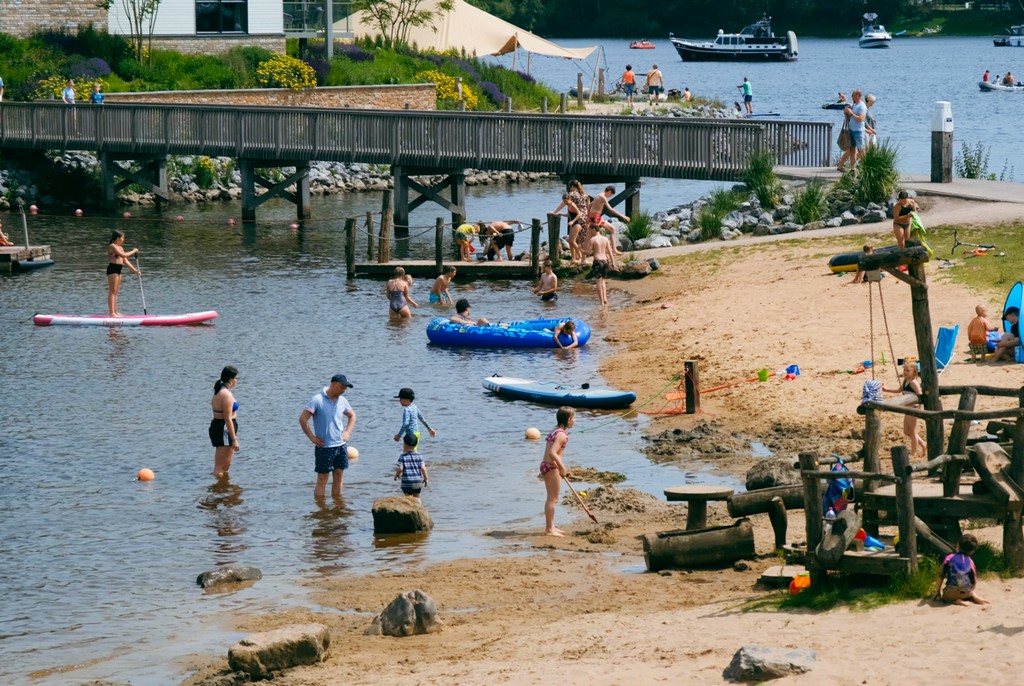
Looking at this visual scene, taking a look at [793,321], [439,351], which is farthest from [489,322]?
[793,321]

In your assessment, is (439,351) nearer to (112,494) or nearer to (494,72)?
(112,494)

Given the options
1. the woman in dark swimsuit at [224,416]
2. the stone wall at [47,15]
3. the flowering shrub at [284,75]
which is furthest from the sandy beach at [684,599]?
the stone wall at [47,15]

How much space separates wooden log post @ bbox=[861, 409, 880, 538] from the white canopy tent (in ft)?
171

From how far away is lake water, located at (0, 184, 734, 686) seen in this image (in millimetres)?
13688

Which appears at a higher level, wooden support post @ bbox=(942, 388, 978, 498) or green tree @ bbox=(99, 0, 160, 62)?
green tree @ bbox=(99, 0, 160, 62)

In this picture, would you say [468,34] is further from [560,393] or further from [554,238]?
[560,393]

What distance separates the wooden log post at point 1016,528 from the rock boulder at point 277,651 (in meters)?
5.76

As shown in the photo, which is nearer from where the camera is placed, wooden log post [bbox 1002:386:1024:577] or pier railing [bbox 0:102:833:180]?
wooden log post [bbox 1002:386:1024:577]

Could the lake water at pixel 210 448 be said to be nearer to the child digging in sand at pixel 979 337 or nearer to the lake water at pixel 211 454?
the lake water at pixel 211 454

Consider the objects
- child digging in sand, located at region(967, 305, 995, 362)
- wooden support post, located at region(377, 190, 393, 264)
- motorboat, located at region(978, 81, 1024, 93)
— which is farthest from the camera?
motorboat, located at region(978, 81, 1024, 93)

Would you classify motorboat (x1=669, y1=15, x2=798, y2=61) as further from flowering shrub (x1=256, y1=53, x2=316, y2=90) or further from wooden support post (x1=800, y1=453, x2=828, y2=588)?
wooden support post (x1=800, y1=453, x2=828, y2=588)

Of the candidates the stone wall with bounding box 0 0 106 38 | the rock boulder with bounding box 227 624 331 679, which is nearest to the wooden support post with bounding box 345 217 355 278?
the rock boulder with bounding box 227 624 331 679

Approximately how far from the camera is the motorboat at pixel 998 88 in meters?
86.0

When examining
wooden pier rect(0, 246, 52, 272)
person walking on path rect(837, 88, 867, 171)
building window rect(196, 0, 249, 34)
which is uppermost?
building window rect(196, 0, 249, 34)
